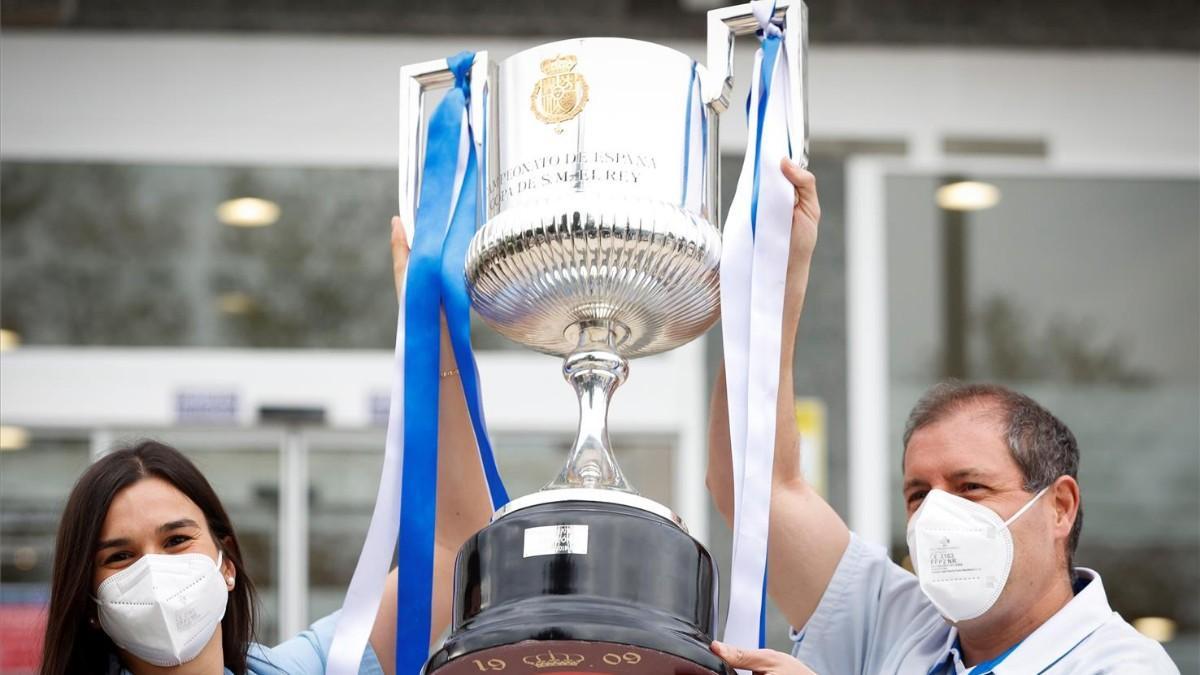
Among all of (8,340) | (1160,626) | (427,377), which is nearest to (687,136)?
(427,377)

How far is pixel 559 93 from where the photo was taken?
85.3 inches

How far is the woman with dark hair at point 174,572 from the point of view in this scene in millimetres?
2254

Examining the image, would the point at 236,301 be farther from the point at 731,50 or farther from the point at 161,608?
the point at 731,50

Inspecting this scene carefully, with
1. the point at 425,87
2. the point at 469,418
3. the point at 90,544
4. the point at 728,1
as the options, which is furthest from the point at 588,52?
the point at 728,1

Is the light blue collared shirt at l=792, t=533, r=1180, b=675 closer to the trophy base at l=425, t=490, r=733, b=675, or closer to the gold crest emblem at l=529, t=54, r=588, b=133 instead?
the trophy base at l=425, t=490, r=733, b=675

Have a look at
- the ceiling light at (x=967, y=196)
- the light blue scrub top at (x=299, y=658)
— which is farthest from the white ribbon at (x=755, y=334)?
the ceiling light at (x=967, y=196)

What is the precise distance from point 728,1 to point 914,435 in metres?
4.36

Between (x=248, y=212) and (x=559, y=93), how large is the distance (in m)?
4.84

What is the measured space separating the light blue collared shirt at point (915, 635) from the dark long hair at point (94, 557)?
792mm

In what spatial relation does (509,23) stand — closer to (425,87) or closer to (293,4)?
(293,4)

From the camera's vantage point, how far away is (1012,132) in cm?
696

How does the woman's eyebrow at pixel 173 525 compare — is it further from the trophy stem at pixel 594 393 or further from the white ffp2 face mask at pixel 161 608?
the trophy stem at pixel 594 393

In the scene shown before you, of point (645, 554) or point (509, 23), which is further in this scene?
point (509, 23)

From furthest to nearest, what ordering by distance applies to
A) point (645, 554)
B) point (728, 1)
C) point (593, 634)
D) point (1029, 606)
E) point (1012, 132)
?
1. point (1012, 132)
2. point (728, 1)
3. point (1029, 606)
4. point (645, 554)
5. point (593, 634)
